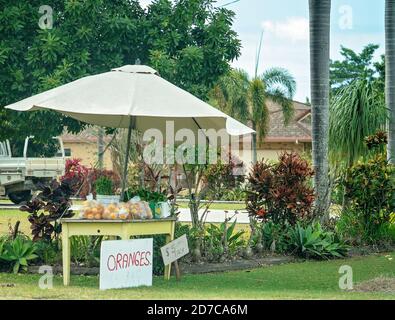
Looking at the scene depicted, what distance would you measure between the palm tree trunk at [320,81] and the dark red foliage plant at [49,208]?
5.71 meters

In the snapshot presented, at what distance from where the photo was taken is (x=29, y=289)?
1177cm

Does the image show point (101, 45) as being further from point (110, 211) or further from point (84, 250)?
point (110, 211)

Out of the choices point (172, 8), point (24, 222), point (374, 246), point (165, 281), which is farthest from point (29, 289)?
point (172, 8)

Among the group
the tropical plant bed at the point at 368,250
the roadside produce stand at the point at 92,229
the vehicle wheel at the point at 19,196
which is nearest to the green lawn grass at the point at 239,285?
the roadside produce stand at the point at 92,229

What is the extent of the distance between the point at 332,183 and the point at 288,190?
2.22m

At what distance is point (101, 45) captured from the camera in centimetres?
2431

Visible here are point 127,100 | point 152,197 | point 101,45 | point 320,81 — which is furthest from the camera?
point 101,45

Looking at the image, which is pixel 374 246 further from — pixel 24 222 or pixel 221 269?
pixel 24 222

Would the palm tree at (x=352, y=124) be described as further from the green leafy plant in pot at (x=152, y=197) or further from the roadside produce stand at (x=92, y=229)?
the roadside produce stand at (x=92, y=229)

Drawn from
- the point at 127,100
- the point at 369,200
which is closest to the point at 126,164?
the point at 127,100

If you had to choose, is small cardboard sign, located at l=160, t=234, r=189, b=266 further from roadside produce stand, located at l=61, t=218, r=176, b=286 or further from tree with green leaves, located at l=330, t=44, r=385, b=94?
tree with green leaves, located at l=330, t=44, r=385, b=94

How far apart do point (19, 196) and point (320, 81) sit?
15752mm

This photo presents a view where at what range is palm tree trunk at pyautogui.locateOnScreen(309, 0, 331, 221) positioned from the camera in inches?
723

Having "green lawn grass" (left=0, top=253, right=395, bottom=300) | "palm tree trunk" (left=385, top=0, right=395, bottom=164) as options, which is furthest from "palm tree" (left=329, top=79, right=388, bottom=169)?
"green lawn grass" (left=0, top=253, right=395, bottom=300)
